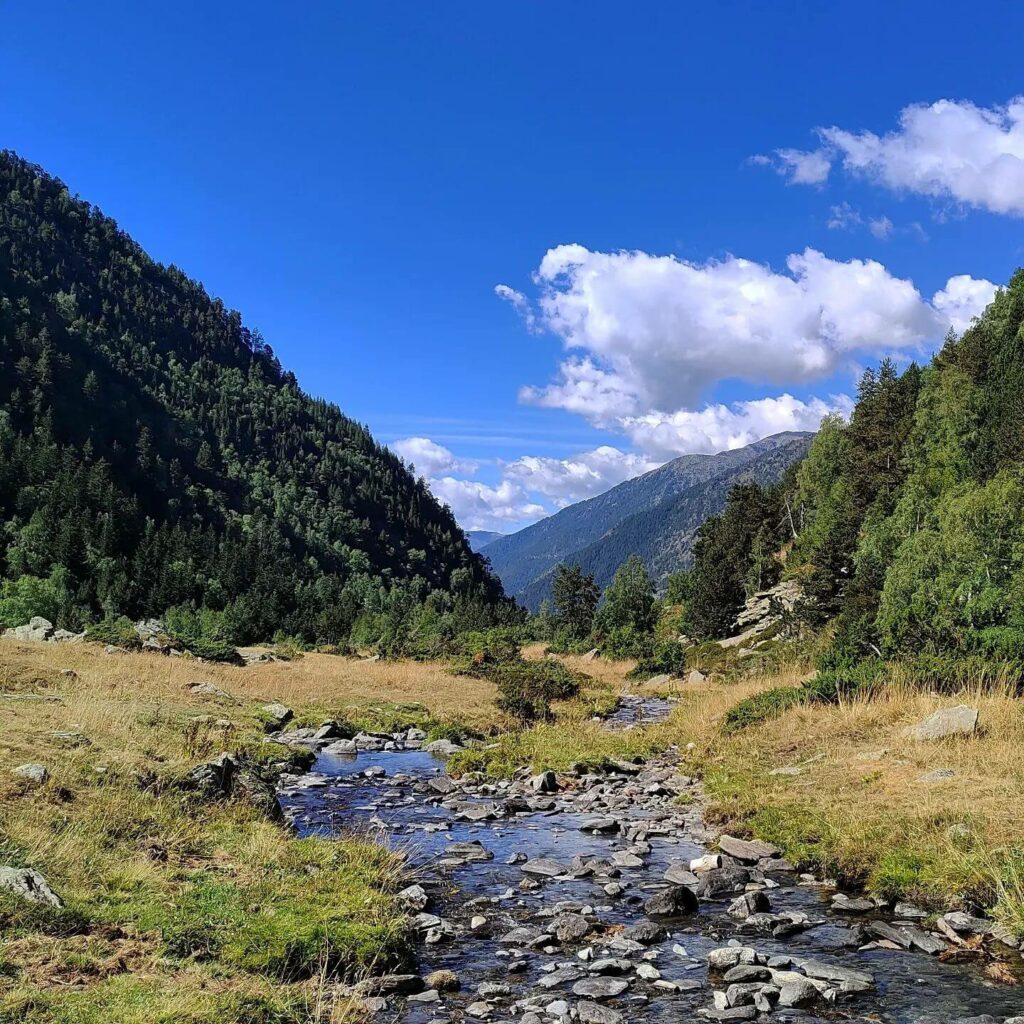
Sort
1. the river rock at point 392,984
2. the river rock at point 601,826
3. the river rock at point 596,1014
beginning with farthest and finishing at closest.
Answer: the river rock at point 601,826 < the river rock at point 392,984 < the river rock at point 596,1014

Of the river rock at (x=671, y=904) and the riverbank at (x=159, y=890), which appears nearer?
the riverbank at (x=159, y=890)

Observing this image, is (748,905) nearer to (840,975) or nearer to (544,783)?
(840,975)

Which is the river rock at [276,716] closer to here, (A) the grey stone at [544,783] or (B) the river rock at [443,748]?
(B) the river rock at [443,748]

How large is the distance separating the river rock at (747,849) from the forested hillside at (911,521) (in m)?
14.0

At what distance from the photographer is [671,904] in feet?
39.7

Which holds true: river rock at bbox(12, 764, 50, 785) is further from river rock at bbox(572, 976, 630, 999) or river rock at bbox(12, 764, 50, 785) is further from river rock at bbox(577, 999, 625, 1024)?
river rock at bbox(577, 999, 625, 1024)

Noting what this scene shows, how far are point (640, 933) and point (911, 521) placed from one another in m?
42.6

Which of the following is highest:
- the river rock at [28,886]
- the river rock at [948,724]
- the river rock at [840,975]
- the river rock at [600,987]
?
the river rock at [28,886]

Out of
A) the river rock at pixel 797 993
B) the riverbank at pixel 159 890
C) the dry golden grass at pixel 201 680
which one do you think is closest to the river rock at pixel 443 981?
the riverbank at pixel 159 890

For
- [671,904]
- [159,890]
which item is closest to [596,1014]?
[671,904]

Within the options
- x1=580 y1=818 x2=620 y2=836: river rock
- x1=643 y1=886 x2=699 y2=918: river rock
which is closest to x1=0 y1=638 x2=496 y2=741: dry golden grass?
x1=580 y1=818 x2=620 y2=836: river rock

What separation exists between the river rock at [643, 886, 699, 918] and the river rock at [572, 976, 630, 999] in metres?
2.69

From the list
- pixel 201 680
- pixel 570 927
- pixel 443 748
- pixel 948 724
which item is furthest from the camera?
pixel 201 680

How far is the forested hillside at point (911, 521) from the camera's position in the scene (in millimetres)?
29766
